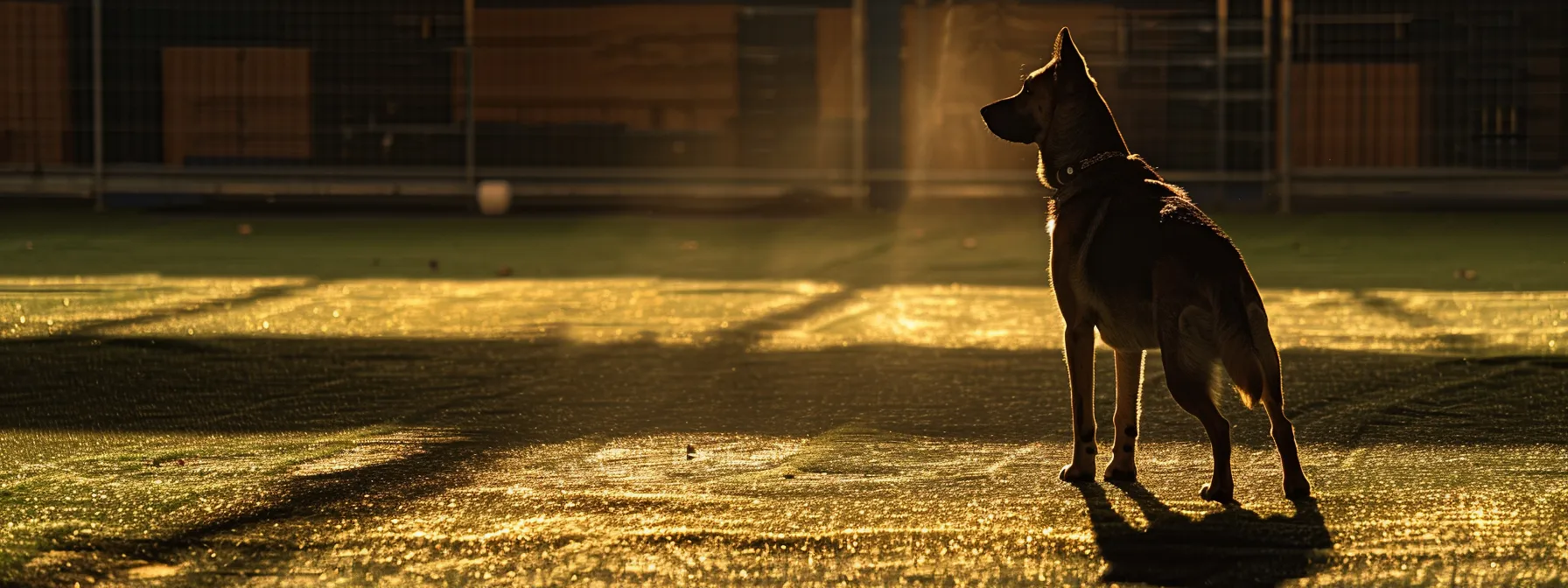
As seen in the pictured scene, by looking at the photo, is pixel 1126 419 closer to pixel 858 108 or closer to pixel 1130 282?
pixel 1130 282

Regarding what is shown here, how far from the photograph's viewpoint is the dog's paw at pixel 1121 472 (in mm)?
5367

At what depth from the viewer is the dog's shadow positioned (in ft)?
14.0

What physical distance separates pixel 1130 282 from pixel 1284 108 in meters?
14.9

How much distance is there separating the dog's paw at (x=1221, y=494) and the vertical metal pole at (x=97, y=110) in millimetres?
16273

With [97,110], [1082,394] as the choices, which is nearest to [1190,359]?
[1082,394]

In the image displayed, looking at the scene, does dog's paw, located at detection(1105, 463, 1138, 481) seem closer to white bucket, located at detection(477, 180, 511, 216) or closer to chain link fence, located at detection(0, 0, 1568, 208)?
chain link fence, located at detection(0, 0, 1568, 208)

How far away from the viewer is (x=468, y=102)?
19.9 m

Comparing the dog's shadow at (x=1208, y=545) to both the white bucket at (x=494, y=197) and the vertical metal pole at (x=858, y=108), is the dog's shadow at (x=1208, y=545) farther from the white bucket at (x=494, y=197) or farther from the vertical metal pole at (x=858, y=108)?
the white bucket at (x=494, y=197)

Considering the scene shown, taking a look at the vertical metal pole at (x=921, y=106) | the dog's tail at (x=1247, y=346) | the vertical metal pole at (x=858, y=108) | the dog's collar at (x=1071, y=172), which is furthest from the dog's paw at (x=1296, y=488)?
the vertical metal pole at (x=858, y=108)

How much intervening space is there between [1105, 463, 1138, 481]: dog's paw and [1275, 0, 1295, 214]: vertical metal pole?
47.5ft

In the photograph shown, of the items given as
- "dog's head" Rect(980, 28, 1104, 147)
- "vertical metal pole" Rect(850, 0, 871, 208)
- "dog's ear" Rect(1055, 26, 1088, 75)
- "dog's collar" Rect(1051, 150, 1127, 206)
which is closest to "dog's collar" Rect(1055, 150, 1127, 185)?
"dog's collar" Rect(1051, 150, 1127, 206)

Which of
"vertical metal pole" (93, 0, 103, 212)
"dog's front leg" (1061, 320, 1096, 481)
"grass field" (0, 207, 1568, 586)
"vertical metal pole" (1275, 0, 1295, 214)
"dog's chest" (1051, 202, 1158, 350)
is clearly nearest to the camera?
"grass field" (0, 207, 1568, 586)

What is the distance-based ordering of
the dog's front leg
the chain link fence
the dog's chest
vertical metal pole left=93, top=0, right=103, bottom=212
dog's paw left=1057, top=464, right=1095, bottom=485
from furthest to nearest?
the chain link fence, vertical metal pole left=93, top=0, right=103, bottom=212, dog's paw left=1057, top=464, right=1095, bottom=485, the dog's front leg, the dog's chest

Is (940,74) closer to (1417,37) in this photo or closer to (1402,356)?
(1417,37)
